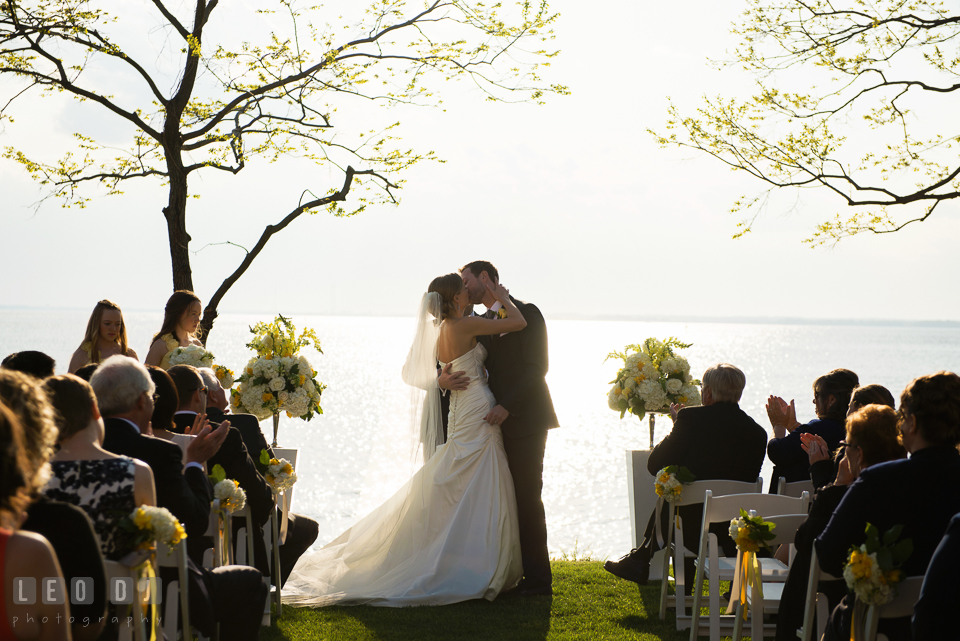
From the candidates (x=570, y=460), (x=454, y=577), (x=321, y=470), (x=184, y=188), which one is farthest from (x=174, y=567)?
(x=570, y=460)

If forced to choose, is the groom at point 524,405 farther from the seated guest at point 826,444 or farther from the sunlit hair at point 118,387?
the sunlit hair at point 118,387

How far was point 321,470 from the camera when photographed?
73.9ft

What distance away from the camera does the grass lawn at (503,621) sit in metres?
4.98

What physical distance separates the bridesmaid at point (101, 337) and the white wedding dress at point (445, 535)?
2.27m

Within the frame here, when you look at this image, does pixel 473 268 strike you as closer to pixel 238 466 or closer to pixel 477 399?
pixel 477 399

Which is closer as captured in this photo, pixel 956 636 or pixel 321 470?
pixel 956 636

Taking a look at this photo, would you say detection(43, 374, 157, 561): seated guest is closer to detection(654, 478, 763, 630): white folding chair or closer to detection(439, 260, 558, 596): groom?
detection(654, 478, 763, 630): white folding chair

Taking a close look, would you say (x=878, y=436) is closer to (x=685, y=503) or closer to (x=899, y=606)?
(x=899, y=606)

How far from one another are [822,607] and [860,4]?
6.28m

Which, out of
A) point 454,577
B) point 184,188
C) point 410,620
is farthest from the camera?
point 184,188

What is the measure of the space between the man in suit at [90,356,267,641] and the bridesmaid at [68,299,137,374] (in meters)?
3.24

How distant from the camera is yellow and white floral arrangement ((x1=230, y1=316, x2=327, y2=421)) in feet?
20.5

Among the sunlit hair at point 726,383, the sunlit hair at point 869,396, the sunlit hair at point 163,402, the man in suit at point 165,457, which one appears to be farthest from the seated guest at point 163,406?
the sunlit hair at point 869,396

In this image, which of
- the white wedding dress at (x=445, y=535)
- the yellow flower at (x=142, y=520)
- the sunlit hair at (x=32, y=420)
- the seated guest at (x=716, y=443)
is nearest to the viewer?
the sunlit hair at (x=32, y=420)
